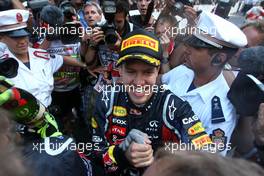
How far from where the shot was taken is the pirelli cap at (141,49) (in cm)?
173

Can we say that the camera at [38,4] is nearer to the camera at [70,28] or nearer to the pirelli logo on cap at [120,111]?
the camera at [70,28]

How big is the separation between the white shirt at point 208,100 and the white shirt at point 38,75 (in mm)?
976

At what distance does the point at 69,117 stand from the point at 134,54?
2.06 m

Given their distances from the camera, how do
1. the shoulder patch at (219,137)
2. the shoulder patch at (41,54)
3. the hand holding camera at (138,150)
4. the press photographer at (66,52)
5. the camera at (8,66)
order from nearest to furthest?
the hand holding camera at (138,150) < the shoulder patch at (219,137) < the camera at (8,66) < the shoulder patch at (41,54) < the press photographer at (66,52)

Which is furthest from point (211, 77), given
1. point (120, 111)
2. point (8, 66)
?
point (8, 66)

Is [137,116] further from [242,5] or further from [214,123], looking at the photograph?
[242,5]

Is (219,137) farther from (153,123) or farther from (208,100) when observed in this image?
(153,123)

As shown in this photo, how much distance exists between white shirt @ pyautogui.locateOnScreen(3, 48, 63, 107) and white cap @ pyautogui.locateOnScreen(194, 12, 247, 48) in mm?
1159

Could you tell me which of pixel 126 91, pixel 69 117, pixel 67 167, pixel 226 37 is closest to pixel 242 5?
pixel 69 117

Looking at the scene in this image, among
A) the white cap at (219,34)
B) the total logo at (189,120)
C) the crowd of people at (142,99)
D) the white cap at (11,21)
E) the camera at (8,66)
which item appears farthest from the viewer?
the white cap at (11,21)

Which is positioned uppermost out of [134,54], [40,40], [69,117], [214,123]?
[134,54]

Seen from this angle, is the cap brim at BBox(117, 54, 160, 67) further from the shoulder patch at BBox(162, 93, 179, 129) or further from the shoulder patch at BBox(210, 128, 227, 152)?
the shoulder patch at BBox(210, 128, 227, 152)

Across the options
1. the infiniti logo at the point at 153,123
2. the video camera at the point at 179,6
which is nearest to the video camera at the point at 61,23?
the video camera at the point at 179,6

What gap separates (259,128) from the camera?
1.71 meters
